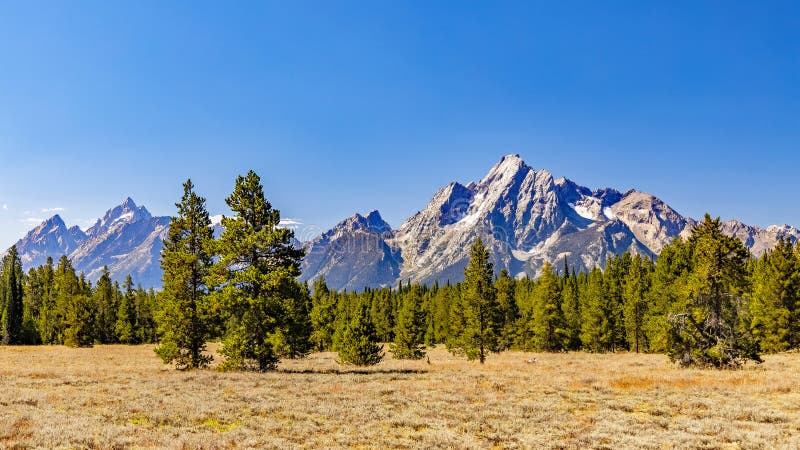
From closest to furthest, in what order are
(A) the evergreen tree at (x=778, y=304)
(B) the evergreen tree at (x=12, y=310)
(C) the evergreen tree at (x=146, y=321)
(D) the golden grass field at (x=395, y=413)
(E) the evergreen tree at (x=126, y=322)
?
1. (D) the golden grass field at (x=395, y=413)
2. (A) the evergreen tree at (x=778, y=304)
3. (B) the evergreen tree at (x=12, y=310)
4. (E) the evergreen tree at (x=126, y=322)
5. (C) the evergreen tree at (x=146, y=321)

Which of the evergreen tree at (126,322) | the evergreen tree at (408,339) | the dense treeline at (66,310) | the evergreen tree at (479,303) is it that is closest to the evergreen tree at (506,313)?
the evergreen tree at (408,339)

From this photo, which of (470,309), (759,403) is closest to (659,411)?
(759,403)

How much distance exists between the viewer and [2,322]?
85375mm

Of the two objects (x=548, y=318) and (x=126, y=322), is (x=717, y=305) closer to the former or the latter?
(x=548, y=318)

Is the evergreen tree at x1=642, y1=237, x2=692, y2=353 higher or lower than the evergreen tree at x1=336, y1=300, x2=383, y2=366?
above

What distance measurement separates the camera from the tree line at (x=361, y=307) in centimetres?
3228

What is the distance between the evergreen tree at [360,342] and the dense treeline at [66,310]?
58799 millimetres

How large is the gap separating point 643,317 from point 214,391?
204 ft

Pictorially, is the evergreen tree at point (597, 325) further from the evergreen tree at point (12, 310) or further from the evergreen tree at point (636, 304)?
the evergreen tree at point (12, 310)

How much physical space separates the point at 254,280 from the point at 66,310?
70.5m

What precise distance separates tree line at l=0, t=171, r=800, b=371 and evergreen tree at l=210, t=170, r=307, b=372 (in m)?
0.09

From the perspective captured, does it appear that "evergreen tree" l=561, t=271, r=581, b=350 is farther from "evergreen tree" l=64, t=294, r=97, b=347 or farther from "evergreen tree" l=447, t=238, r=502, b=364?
"evergreen tree" l=64, t=294, r=97, b=347

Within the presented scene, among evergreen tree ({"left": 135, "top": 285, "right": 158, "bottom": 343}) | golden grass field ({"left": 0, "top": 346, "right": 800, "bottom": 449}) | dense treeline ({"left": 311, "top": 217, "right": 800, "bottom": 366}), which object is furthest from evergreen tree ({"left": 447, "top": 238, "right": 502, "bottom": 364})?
evergreen tree ({"left": 135, "top": 285, "right": 158, "bottom": 343})

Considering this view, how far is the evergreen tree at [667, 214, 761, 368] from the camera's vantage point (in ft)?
114
